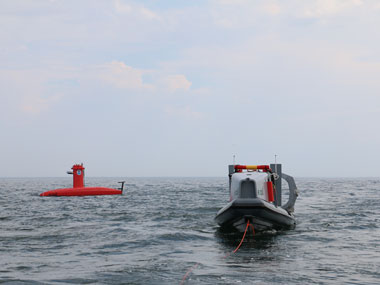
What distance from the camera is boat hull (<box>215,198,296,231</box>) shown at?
1382 centimetres

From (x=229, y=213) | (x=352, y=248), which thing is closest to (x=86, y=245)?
(x=229, y=213)

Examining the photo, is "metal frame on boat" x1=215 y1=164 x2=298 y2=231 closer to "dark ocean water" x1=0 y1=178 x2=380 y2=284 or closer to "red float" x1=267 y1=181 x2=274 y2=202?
"red float" x1=267 y1=181 x2=274 y2=202

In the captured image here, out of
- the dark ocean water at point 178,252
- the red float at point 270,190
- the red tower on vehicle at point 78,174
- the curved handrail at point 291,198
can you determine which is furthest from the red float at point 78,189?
the red float at point 270,190

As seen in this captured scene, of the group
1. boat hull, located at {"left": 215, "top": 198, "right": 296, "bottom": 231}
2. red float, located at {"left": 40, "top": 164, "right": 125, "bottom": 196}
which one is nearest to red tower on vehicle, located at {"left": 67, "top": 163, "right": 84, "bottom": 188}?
red float, located at {"left": 40, "top": 164, "right": 125, "bottom": 196}

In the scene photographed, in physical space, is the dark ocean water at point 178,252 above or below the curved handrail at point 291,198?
below

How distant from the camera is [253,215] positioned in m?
14.1

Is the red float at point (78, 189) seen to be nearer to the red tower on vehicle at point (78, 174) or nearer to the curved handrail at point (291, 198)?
the red tower on vehicle at point (78, 174)

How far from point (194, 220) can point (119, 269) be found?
32.4 feet

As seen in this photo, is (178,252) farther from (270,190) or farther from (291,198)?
(291,198)

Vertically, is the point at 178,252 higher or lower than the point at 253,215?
lower

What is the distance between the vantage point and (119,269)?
10.0 metres

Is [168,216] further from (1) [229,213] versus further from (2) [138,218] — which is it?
(1) [229,213]

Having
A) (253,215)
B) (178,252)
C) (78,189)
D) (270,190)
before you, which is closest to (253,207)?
(253,215)

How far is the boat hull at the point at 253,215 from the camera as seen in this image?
45.3 ft
